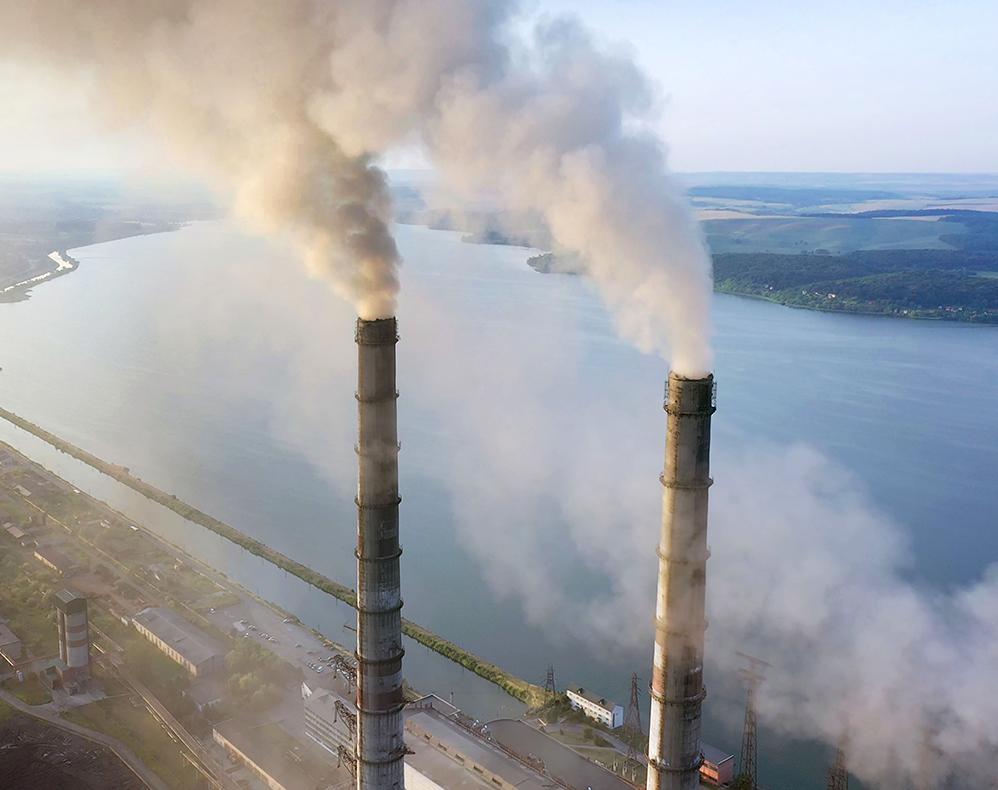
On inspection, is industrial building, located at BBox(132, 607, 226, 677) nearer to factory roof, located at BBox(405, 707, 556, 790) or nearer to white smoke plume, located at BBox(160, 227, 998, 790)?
factory roof, located at BBox(405, 707, 556, 790)

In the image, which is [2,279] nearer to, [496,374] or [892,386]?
[496,374]

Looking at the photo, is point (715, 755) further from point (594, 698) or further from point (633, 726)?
point (594, 698)

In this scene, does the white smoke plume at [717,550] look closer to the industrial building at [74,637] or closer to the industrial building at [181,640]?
the industrial building at [181,640]

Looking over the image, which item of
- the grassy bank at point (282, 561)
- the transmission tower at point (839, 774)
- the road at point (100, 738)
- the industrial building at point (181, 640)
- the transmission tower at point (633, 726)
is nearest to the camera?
the road at point (100, 738)

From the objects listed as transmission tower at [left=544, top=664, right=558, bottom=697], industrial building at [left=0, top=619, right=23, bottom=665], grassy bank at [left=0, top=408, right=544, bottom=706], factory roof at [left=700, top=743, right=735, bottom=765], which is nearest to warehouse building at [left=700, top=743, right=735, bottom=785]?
factory roof at [left=700, top=743, right=735, bottom=765]

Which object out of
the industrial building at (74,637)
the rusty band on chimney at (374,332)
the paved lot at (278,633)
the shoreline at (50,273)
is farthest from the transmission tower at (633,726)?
the shoreline at (50,273)
